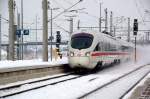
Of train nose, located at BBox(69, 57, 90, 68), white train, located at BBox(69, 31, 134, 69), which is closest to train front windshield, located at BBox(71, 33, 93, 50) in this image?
white train, located at BBox(69, 31, 134, 69)

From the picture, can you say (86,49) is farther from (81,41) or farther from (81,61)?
(81,61)

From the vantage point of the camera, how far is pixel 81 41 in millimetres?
29672

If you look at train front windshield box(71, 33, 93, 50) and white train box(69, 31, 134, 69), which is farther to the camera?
train front windshield box(71, 33, 93, 50)

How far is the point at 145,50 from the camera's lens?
66.1 m

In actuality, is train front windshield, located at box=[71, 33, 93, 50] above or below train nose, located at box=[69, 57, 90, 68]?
above

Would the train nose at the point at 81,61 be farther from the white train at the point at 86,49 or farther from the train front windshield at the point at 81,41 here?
the train front windshield at the point at 81,41

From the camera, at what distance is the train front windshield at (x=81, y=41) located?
29.5m

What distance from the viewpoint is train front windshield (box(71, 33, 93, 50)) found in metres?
29.5

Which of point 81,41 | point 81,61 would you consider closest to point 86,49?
Answer: point 81,41

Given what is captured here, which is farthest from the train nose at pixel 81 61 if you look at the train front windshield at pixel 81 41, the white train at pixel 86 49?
the train front windshield at pixel 81 41

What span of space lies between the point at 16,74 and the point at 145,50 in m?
45.4

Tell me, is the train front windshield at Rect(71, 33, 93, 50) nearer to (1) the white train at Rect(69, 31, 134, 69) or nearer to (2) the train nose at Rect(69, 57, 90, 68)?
(1) the white train at Rect(69, 31, 134, 69)

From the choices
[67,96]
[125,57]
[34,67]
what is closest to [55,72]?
[34,67]

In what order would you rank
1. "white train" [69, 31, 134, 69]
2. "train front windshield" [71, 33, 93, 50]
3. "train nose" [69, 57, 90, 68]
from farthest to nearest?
1. "train front windshield" [71, 33, 93, 50]
2. "white train" [69, 31, 134, 69]
3. "train nose" [69, 57, 90, 68]
